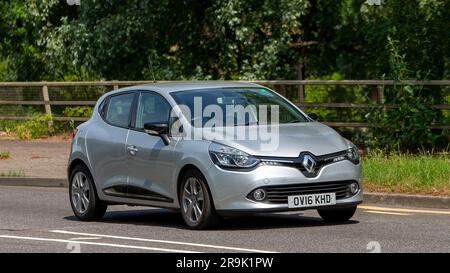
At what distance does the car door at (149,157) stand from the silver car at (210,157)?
0.04 ft

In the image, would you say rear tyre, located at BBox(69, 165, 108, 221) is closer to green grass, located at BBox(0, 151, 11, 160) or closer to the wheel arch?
the wheel arch

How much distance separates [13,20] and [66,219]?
18399 millimetres

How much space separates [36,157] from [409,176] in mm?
10527

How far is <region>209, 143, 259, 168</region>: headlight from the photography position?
13.3m

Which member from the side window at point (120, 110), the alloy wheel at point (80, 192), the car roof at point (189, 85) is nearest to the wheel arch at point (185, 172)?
the car roof at point (189, 85)

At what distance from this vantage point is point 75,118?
30.5 m

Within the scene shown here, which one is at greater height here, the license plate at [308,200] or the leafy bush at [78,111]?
the license plate at [308,200]

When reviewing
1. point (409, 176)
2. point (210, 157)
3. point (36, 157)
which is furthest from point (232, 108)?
point (36, 157)

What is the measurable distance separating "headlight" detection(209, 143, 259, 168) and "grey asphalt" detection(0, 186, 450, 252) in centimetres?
72

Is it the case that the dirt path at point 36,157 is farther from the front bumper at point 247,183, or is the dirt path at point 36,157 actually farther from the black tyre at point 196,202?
the front bumper at point 247,183

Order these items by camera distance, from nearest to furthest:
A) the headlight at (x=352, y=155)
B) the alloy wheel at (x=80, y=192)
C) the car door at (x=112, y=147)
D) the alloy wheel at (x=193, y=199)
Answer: the alloy wheel at (x=193, y=199)
the headlight at (x=352, y=155)
the car door at (x=112, y=147)
the alloy wheel at (x=80, y=192)

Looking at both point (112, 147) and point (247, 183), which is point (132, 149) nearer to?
point (112, 147)

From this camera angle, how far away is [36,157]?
84.6 ft

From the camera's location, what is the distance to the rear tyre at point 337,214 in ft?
47.3
